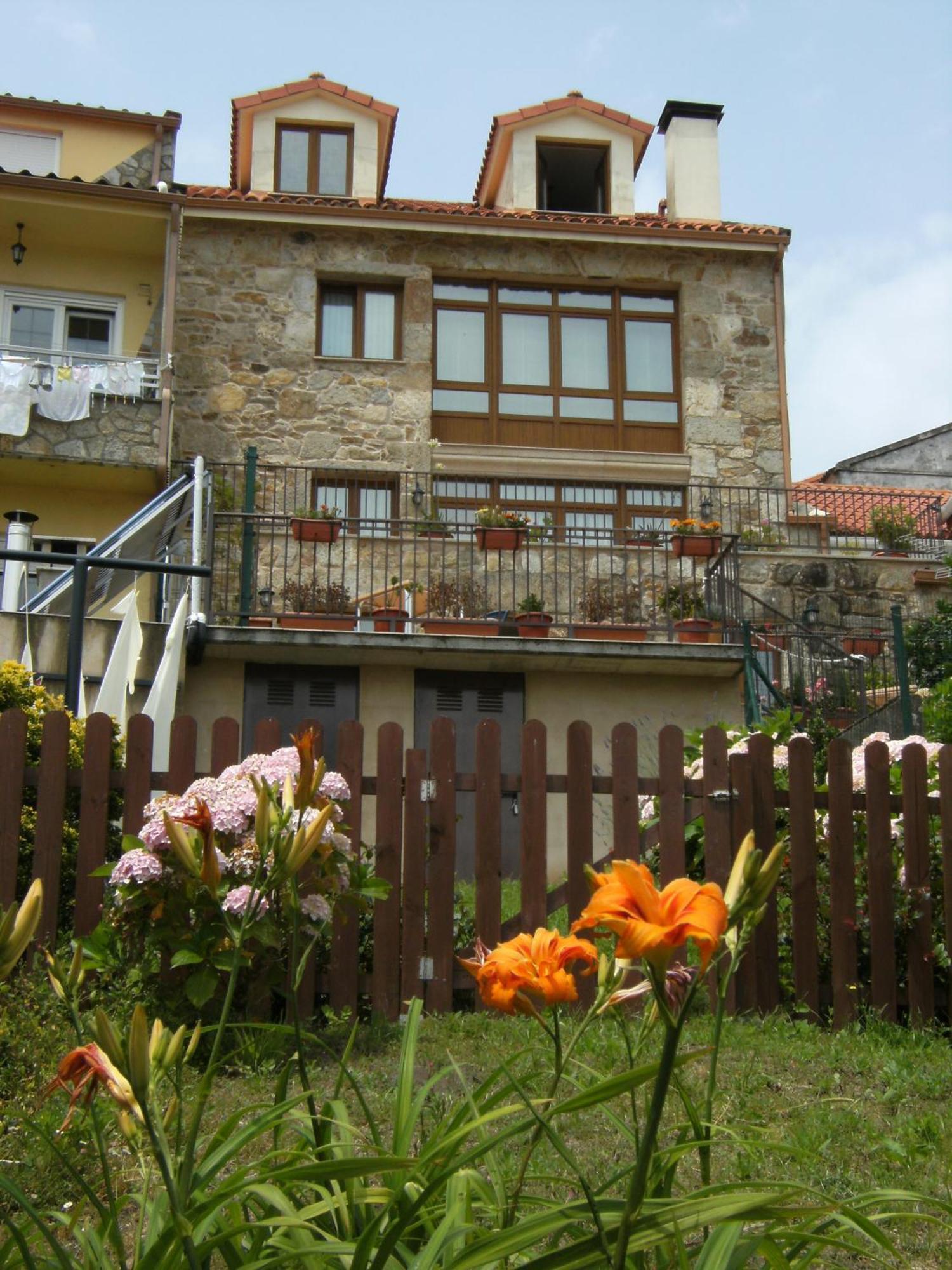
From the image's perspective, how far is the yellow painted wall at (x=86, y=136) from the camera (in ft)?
64.0

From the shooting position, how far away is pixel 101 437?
54.0 feet

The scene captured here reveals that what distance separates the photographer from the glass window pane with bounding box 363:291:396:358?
1927 cm

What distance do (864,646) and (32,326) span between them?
37.9 feet

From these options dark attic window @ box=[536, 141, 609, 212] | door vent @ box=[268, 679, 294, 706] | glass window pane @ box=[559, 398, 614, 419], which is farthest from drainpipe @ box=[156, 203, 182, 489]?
dark attic window @ box=[536, 141, 609, 212]

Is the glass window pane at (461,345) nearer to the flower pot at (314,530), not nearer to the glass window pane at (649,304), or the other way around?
the glass window pane at (649,304)

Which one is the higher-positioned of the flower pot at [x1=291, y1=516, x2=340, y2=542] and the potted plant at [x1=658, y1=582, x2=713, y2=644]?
the flower pot at [x1=291, y1=516, x2=340, y2=542]

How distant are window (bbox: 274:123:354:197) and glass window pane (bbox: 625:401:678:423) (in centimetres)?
518

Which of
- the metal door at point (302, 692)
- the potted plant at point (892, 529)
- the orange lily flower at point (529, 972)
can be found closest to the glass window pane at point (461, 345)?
the potted plant at point (892, 529)

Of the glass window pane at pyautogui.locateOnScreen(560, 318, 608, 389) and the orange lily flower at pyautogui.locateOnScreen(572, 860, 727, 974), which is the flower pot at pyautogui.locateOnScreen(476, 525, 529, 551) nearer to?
the glass window pane at pyautogui.locateOnScreen(560, 318, 608, 389)

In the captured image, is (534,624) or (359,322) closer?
(534,624)

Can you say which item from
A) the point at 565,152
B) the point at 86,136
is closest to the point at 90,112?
the point at 86,136

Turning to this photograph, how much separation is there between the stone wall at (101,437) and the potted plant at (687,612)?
6243 millimetres

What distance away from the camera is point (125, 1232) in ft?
10.9

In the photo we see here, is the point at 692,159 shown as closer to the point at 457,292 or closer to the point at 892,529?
the point at 457,292
